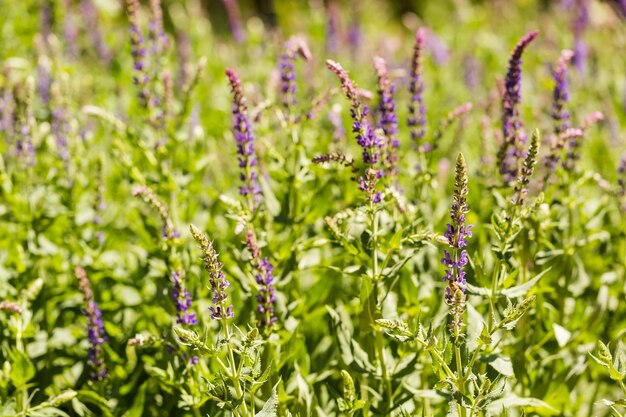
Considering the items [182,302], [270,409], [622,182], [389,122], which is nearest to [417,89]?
[389,122]

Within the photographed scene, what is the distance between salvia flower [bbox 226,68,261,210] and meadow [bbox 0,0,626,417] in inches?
0.7

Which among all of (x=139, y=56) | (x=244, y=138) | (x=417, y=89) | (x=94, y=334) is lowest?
(x=94, y=334)

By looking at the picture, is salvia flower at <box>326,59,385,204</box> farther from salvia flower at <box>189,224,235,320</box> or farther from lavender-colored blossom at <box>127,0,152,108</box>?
lavender-colored blossom at <box>127,0,152,108</box>

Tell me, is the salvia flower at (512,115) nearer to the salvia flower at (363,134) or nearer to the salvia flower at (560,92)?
the salvia flower at (560,92)

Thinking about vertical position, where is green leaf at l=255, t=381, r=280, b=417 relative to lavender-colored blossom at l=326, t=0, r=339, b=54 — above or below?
below

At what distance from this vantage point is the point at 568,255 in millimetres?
3564

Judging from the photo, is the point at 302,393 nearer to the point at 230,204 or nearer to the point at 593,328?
the point at 230,204

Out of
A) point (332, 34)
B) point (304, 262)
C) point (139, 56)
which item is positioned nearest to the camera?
point (304, 262)

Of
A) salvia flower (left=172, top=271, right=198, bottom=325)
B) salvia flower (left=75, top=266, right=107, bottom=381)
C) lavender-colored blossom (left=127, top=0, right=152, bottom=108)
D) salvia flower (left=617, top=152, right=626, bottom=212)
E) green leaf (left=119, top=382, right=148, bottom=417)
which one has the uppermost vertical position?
lavender-colored blossom (left=127, top=0, right=152, bottom=108)

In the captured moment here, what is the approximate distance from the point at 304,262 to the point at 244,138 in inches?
32.5

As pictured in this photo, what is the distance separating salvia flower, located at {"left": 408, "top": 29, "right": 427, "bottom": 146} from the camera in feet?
10.6

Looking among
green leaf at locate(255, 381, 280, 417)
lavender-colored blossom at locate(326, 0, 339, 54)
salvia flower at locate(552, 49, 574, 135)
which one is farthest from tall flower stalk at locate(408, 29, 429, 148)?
lavender-colored blossom at locate(326, 0, 339, 54)

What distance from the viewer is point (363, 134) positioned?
260 centimetres

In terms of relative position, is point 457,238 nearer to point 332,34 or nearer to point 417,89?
point 417,89
